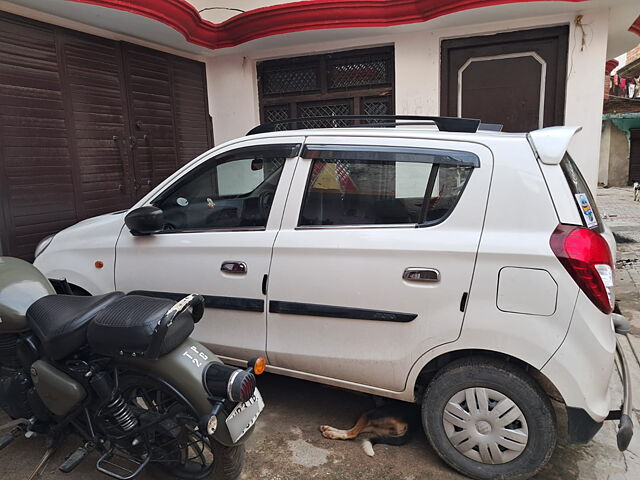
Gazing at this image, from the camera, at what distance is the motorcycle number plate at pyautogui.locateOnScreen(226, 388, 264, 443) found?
205 centimetres

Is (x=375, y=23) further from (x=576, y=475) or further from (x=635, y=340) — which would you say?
(x=576, y=475)

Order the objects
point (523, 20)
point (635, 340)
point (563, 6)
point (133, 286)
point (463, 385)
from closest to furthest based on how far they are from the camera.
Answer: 1. point (463, 385)
2. point (133, 286)
3. point (635, 340)
4. point (563, 6)
5. point (523, 20)

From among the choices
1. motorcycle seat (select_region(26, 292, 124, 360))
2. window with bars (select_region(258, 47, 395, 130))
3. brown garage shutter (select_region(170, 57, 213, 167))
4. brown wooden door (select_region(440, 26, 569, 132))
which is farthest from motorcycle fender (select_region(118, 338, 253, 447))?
brown wooden door (select_region(440, 26, 569, 132))

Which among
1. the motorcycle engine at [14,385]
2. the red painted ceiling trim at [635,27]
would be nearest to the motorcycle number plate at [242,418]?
the motorcycle engine at [14,385]

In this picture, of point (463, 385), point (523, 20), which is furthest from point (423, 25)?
point (463, 385)

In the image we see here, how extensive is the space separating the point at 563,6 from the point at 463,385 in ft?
14.4

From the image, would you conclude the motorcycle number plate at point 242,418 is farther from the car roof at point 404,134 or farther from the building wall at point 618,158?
the building wall at point 618,158

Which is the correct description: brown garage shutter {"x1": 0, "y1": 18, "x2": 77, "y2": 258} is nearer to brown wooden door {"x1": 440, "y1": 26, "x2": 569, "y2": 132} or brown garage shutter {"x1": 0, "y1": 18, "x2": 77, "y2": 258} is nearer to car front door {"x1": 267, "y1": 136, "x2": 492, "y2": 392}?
car front door {"x1": 267, "y1": 136, "x2": 492, "y2": 392}

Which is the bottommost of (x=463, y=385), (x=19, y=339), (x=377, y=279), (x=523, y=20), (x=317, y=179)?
(x=463, y=385)

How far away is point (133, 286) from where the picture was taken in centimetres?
304

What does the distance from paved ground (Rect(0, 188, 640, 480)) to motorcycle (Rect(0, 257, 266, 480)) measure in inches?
10.7

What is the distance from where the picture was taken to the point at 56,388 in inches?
86.7

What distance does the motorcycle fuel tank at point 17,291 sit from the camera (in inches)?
91.7

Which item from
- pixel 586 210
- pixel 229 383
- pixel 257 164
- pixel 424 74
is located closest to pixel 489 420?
pixel 586 210
